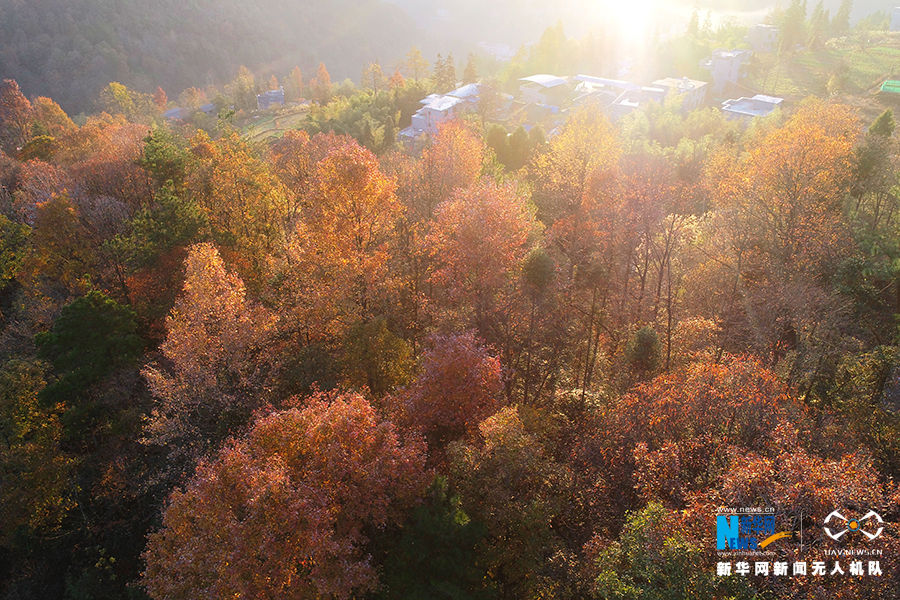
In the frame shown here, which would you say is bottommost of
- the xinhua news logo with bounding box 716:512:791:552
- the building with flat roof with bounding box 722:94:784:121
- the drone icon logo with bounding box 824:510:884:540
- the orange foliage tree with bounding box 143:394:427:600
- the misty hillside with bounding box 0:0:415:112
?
the building with flat roof with bounding box 722:94:784:121

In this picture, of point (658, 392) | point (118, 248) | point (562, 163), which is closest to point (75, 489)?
point (118, 248)

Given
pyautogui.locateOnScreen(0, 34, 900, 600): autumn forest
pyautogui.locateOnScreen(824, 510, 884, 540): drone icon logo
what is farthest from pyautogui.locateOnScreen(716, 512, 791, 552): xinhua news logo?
pyautogui.locateOnScreen(824, 510, 884, 540): drone icon logo

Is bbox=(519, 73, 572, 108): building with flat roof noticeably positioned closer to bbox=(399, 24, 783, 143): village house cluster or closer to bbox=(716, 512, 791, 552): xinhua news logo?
bbox=(399, 24, 783, 143): village house cluster

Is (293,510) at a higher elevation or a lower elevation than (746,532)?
lower

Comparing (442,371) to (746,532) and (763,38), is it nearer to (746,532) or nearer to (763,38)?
(746,532)

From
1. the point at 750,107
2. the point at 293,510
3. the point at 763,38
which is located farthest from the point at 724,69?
the point at 293,510

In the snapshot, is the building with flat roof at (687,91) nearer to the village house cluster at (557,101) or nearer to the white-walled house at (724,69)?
the village house cluster at (557,101)

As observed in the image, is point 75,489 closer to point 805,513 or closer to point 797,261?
point 805,513
